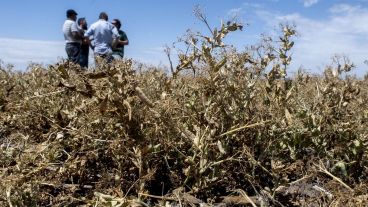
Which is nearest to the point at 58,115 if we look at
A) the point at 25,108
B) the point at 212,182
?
the point at 25,108

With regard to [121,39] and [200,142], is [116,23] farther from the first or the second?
[200,142]

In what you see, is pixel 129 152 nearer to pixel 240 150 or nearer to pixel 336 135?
pixel 240 150

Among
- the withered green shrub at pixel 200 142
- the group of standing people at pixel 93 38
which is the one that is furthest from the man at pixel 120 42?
the withered green shrub at pixel 200 142

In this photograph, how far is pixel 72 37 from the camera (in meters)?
9.82

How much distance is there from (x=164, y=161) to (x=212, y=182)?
1.34 feet

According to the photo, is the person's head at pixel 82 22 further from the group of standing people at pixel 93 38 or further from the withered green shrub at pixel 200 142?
the withered green shrub at pixel 200 142

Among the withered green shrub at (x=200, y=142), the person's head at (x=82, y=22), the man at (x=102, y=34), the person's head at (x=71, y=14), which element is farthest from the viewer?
the person's head at (x=82, y=22)

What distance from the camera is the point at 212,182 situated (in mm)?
2721

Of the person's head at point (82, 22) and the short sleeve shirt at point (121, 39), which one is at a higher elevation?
the person's head at point (82, 22)

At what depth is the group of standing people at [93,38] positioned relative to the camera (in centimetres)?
927

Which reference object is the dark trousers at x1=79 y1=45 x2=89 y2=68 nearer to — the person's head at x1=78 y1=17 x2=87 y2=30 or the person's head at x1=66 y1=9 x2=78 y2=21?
the person's head at x1=66 y1=9 x2=78 y2=21

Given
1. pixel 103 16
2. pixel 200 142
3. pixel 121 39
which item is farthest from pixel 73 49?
pixel 200 142

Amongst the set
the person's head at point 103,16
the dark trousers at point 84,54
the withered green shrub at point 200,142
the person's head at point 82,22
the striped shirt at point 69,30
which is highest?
the person's head at point 82,22

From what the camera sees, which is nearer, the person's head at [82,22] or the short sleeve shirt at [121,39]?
the short sleeve shirt at [121,39]
